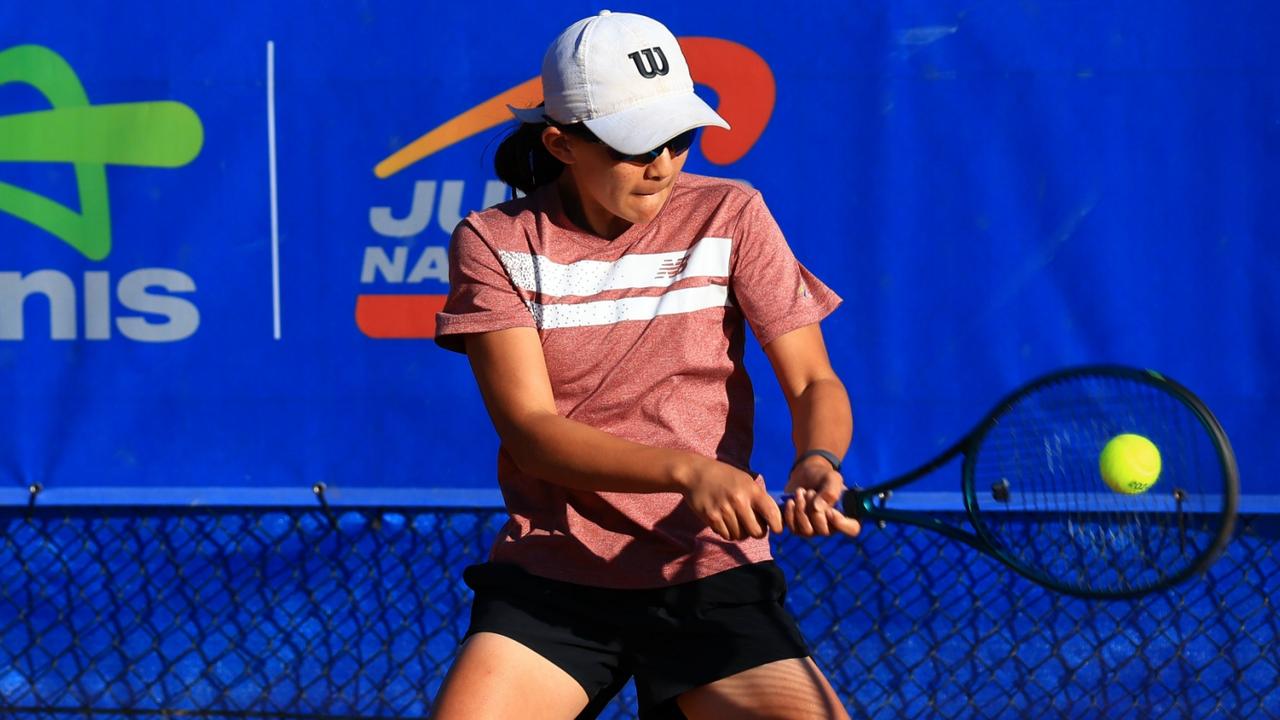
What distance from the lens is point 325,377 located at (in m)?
3.51

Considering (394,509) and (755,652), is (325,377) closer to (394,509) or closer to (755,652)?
(394,509)

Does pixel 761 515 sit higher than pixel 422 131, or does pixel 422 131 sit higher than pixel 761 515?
pixel 422 131

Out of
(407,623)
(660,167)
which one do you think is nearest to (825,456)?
(660,167)

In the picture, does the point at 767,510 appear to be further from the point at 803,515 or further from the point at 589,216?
the point at 589,216

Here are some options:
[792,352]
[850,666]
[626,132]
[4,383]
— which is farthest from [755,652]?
[4,383]

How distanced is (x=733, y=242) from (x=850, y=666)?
1.75 m

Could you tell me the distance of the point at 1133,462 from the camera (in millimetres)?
2160

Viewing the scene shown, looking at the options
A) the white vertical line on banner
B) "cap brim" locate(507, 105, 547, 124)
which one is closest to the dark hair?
"cap brim" locate(507, 105, 547, 124)

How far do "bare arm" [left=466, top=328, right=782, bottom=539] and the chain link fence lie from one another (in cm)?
155

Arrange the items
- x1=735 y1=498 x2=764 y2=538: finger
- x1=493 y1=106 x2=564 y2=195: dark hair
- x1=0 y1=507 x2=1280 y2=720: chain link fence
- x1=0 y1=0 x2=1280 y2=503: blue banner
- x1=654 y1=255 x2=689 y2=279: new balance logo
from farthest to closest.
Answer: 1. x1=0 y1=507 x2=1280 y2=720: chain link fence
2. x1=0 y1=0 x2=1280 y2=503: blue banner
3. x1=493 y1=106 x2=564 y2=195: dark hair
4. x1=654 y1=255 x2=689 y2=279: new balance logo
5. x1=735 y1=498 x2=764 y2=538: finger

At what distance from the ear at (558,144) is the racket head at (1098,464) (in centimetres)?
74

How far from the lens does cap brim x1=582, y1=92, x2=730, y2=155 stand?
200cm

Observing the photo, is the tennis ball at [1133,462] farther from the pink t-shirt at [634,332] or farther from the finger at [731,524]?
the finger at [731,524]

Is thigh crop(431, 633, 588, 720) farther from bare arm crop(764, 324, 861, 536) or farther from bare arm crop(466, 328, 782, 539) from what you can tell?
bare arm crop(764, 324, 861, 536)
